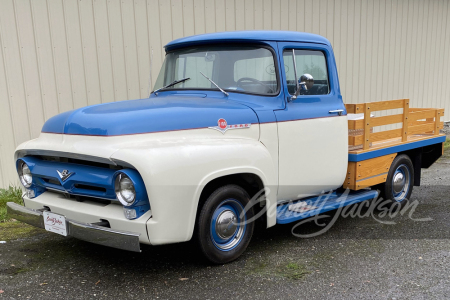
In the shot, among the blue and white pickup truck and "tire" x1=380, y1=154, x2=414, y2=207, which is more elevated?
the blue and white pickup truck

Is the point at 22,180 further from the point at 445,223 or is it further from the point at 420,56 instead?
the point at 420,56

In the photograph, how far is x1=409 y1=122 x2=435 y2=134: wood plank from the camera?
550 centimetres

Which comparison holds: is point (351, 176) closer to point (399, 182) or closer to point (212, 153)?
point (399, 182)

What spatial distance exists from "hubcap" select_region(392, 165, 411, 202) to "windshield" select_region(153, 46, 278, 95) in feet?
7.52

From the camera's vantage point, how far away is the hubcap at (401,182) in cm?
536

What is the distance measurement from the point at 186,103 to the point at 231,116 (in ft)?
1.33

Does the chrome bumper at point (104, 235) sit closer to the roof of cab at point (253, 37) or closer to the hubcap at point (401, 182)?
the roof of cab at point (253, 37)

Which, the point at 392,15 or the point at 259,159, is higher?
the point at 392,15

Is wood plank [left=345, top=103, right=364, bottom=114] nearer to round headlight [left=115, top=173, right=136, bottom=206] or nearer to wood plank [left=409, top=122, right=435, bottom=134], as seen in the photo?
Result: wood plank [left=409, top=122, right=435, bottom=134]

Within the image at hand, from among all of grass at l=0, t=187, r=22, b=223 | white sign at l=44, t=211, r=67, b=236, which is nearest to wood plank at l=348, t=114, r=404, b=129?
white sign at l=44, t=211, r=67, b=236

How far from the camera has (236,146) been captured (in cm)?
353

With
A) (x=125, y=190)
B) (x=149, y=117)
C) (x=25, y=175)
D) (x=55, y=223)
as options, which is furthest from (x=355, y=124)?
(x=25, y=175)

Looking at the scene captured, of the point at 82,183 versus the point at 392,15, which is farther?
the point at 392,15

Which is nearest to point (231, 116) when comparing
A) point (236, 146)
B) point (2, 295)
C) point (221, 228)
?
point (236, 146)
